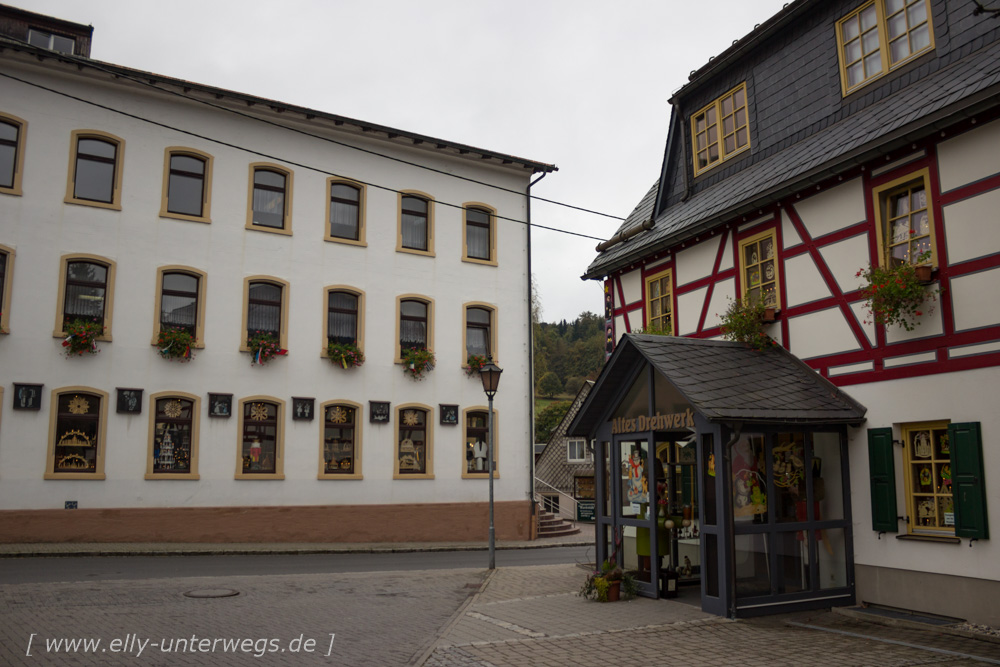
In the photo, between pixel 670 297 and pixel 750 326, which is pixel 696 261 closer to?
pixel 670 297

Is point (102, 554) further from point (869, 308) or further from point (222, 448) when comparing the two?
point (869, 308)

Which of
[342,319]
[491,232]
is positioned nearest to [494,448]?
[342,319]

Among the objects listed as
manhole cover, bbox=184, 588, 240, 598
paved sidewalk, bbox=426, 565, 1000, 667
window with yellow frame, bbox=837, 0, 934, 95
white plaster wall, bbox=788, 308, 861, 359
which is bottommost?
manhole cover, bbox=184, 588, 240, 598

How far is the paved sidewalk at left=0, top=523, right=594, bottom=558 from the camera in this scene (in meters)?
17.6

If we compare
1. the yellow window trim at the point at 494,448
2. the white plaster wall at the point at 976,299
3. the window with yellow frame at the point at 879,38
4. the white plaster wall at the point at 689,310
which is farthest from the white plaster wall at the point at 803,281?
the yellow window trim at the point at 494,448

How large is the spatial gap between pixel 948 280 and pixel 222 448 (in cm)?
1647

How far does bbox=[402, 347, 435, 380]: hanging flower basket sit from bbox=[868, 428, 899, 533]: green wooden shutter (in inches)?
566

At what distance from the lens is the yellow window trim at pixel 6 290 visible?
1862cm

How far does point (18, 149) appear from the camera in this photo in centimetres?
1931

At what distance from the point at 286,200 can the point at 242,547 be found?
8873 mm

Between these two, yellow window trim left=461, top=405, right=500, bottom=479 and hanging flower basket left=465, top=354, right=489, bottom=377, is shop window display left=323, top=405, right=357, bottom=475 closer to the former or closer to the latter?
yellow window trim left=461, top=405, right=500, bottom=479

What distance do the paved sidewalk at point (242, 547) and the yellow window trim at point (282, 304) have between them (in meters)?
4.84

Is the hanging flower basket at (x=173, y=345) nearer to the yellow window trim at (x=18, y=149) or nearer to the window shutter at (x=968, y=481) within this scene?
the yellow window trim at (x=18, y=149)

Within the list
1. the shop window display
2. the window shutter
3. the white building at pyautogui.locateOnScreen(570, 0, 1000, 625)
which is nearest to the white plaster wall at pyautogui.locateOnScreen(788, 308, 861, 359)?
the white building at pyautogui.locateOnScreen(570, 0, 1000, 625)
